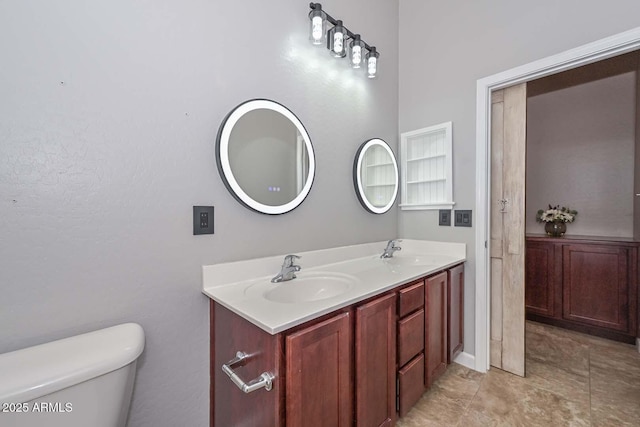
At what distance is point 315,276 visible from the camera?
136cm

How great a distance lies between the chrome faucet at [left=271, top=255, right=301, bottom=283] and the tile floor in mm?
954

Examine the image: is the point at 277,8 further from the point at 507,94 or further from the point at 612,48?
the point at 612,48

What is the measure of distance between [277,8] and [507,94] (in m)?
1.53

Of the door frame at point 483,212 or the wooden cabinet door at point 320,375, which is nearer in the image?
the wooden cabinet door at point 320,375

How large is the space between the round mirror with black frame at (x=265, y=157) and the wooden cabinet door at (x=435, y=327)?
889 millimetres

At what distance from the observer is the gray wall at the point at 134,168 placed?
78cm

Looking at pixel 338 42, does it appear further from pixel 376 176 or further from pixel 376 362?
pixel 376 362

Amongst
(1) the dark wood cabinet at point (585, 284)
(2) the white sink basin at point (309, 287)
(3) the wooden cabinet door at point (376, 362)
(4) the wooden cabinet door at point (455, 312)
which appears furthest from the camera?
(1) the dark wood cabinet at point (585, 284)

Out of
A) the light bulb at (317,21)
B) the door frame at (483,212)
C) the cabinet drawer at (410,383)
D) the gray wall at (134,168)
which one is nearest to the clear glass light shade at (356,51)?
the light bulb at (317,21)

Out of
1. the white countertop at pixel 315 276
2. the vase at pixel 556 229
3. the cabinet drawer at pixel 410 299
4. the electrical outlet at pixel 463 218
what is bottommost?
the cabinet drawer at pixel 410 299

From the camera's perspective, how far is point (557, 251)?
7.68 feet

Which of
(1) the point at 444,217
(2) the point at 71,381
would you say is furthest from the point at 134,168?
(1) the point at 444,217

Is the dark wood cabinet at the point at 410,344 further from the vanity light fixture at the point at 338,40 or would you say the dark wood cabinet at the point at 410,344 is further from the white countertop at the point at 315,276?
the vanity light fixture at the point at 338,40

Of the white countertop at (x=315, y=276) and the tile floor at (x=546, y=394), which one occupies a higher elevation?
the white countertop at (x=315, y=276)
